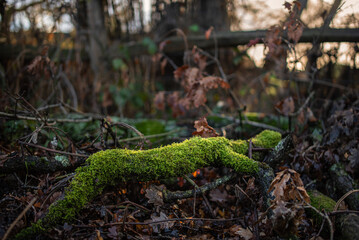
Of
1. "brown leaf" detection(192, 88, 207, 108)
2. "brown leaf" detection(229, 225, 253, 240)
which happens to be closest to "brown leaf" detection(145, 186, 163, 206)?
"brown leaf" detection(229, 225, 253, 240)

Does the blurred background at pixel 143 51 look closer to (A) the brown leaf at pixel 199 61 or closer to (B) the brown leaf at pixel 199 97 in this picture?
(A) the brown leaf at pixel 199 61

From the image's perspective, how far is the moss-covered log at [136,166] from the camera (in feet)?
6.15

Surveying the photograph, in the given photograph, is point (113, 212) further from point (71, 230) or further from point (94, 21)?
point (94, 21)

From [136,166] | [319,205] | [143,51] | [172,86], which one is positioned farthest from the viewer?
[172,86]

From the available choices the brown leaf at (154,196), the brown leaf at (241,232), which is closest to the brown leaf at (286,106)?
the brown leaf at (241,232)

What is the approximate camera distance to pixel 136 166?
202 cm

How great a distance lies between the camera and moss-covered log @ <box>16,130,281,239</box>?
73.8 inches

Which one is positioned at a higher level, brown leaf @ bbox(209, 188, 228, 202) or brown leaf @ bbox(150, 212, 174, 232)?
brown leaf @ bbox(150, 212, 174, 232)

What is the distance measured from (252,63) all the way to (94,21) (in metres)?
Result: 4.39

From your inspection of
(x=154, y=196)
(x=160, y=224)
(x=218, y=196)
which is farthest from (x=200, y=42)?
(x=160, y=224)

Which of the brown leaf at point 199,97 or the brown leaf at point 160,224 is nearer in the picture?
the brown leaf at point 160,224

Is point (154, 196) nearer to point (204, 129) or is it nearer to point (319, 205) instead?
point (204, 129)

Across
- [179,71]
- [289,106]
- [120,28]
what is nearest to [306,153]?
[289,106]

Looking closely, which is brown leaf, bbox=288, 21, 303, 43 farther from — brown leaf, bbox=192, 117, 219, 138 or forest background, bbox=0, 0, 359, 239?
brown leaf, bbox=192, 117, 219, 138
